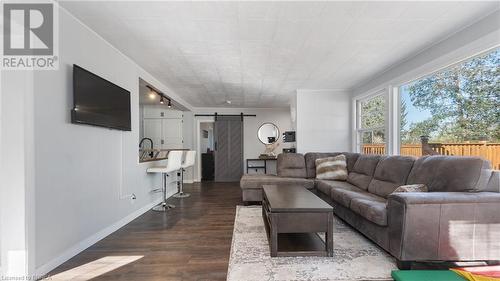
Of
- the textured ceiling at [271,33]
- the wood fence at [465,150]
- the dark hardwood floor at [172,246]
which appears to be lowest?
the dark hardwood floor at [172,246]

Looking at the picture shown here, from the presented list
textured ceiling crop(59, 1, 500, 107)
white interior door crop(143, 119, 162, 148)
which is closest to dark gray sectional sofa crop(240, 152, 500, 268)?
textured ceiling crop(59, 1, 500, 107)

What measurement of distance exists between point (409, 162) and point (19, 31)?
13.6ft

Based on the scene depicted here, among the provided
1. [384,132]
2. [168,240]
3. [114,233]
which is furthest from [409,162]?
[114,233]

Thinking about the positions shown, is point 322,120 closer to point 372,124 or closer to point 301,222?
point 372,124

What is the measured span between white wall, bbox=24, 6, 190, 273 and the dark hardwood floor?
21 centimetres

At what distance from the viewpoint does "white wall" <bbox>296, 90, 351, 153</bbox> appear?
5367 millimetres

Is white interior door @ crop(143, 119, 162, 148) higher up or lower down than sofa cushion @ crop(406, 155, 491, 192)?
higher up

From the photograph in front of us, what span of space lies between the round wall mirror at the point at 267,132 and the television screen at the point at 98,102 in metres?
4.81

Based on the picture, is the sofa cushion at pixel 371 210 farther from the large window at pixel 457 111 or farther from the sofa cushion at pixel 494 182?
the large window at pixel 457 111

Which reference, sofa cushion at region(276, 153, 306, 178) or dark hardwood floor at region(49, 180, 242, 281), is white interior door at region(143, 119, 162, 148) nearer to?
dark hardwood floor at region(49, 180, 242, 281)

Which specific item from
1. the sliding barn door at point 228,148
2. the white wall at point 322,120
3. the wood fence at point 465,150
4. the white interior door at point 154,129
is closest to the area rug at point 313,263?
the wood fence at point 465,150

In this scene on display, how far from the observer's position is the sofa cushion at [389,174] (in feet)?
9.55

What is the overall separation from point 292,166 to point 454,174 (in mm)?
2785

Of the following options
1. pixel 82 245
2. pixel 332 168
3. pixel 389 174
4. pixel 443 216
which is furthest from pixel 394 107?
pixel 82 245
